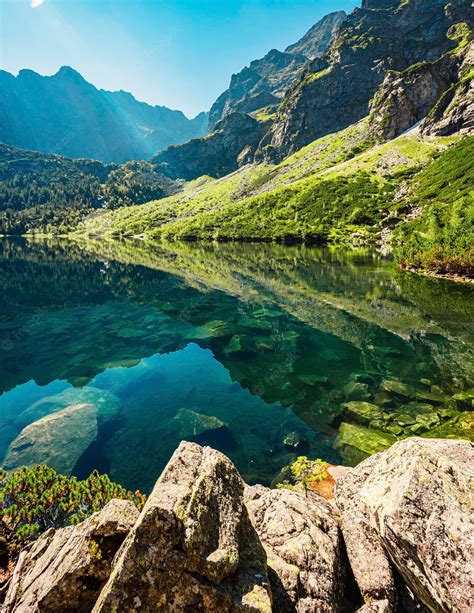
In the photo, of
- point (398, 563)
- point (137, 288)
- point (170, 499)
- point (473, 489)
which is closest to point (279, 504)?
point (398, 563)

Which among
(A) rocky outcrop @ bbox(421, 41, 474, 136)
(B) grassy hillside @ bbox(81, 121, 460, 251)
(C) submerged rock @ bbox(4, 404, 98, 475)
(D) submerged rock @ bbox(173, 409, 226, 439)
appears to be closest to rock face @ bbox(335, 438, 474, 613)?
(D) submerged rock @ bbox(173, 409, 226, 439)

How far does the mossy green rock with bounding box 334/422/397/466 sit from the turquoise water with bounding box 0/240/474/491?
3.1 inches

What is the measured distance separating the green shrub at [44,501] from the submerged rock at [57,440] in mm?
3945

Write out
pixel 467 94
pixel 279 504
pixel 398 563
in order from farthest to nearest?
pixel 467 94
pixel 279 504
pixel 398 563

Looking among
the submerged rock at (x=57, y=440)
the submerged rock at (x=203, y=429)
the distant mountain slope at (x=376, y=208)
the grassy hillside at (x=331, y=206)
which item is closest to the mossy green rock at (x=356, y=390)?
the submerged rock at (x=203, y=429)

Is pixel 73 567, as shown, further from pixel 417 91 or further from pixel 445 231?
pixel 417 91

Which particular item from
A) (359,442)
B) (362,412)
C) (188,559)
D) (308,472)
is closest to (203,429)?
(308,472)

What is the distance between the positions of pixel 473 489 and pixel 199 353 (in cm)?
2308

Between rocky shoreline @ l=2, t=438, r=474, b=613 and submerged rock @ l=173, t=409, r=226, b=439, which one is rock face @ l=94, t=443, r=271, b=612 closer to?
rocky shoreline @ l=2, t=438, r=474, b=613

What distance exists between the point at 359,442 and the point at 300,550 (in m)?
10.2

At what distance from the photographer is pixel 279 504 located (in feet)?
23.7

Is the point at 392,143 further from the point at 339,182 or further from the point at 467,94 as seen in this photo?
the point at 339,182

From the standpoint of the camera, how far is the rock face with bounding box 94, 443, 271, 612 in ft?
14.7

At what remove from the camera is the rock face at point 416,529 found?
464 cm
